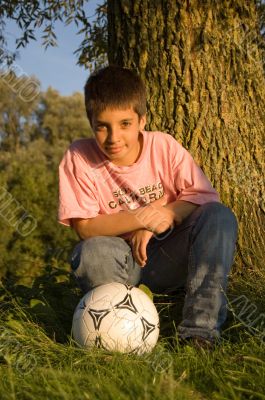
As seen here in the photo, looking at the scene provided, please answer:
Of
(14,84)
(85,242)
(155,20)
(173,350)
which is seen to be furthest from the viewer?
(14,84)

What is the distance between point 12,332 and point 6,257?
2404 cm

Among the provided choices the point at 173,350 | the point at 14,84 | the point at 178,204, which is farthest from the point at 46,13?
the point at 173,350

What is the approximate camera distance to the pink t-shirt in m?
3.78

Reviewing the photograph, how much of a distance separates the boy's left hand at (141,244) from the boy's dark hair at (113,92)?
784mm

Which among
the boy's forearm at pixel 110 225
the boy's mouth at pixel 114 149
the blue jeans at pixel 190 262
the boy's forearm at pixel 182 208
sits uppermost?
the boy's mouth at pixel 114 149

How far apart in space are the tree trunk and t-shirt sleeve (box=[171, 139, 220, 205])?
0.76m

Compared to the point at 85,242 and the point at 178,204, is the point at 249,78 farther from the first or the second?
the point at 85,242

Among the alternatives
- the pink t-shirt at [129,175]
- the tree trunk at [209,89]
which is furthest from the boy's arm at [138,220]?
the tree trunk at [209,89]

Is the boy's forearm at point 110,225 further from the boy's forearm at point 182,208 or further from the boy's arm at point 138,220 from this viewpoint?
the boy's forearm at point 182,208

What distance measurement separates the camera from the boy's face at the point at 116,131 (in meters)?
3.59

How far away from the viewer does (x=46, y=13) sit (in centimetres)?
725

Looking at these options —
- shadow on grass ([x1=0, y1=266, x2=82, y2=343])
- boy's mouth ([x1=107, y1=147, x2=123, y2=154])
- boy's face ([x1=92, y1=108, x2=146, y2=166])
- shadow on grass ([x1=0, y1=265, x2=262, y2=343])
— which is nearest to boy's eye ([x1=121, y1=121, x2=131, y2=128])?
boy's face ([x1=92, y1=108, x2=146, y2=166])

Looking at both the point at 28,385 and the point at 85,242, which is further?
the point at 85,242

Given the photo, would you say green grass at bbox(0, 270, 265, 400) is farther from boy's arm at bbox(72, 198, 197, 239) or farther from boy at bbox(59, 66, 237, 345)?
boy's arm at bbox(72, 198, 197, 239)
